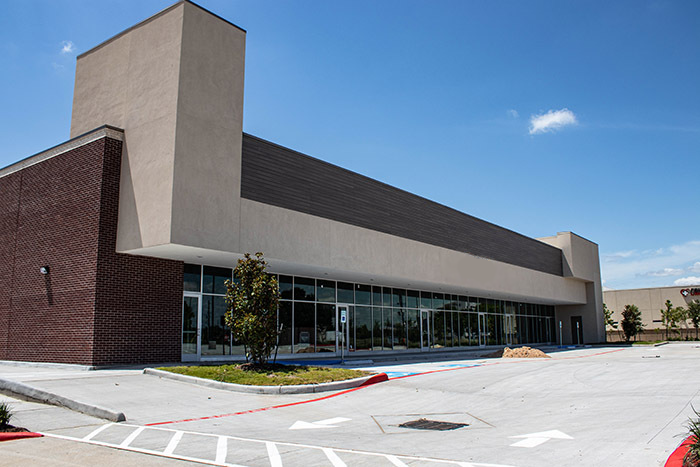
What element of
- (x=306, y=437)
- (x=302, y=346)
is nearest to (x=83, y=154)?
(x=302, y=346)

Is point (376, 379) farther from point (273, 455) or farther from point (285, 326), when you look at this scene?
point (285, 326)

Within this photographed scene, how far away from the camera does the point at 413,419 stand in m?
11.6

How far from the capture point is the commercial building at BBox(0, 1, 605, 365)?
61.9 feet

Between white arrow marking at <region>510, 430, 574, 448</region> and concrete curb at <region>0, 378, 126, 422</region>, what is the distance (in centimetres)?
716

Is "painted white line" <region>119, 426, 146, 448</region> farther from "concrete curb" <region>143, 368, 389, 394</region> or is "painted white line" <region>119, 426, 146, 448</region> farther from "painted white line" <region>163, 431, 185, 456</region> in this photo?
"concrete curb" <region>143, 368, 389, 394</region>

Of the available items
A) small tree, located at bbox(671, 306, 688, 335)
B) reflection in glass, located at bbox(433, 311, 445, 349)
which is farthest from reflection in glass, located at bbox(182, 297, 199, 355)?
small tree, located at bbox(671, 306, 688, 335)

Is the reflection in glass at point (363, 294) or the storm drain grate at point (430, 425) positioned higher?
the reflection in glass at point (363, 294)

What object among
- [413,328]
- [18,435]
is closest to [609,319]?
Answer: [413,328]

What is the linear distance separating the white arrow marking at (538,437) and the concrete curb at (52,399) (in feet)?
23.5

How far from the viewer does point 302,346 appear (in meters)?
25.8

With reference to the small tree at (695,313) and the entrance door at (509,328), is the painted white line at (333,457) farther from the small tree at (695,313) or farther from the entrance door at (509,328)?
the small tree at (695,313)

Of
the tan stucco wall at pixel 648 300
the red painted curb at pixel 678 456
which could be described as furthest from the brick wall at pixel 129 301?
the tan stucco wall at pixel 648 300

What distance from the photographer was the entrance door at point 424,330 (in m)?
34.2

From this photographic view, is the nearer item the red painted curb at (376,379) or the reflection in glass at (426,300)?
the red painted curb at (376,379)
